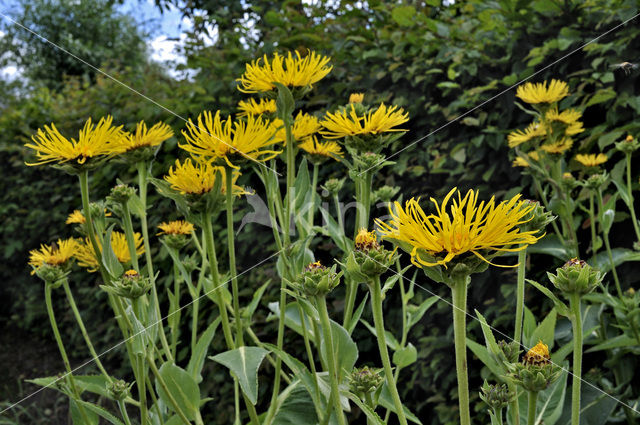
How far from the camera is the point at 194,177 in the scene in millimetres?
390

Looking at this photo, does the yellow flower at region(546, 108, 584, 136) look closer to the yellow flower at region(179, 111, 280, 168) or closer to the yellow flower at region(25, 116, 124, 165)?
the yellow flower at region(179, 111, 280, 168)

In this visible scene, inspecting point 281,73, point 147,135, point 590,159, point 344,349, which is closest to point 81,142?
point 147,135

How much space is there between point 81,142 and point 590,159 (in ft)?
1.23

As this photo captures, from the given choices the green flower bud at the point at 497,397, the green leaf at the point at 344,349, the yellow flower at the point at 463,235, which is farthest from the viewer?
the green leaf at the point at 344,349

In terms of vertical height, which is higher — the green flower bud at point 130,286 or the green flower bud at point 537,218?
the green flower bud at point 537,218

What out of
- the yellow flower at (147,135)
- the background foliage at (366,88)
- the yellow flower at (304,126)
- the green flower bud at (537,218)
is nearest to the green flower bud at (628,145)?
the background foliage at (366,88)

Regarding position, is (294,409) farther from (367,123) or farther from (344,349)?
(367,123)

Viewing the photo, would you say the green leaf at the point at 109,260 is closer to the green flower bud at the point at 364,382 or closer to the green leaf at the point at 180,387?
the green leaf at the point at 180,387

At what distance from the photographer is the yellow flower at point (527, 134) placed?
0.40 meters

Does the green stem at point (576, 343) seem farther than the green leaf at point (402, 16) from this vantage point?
No

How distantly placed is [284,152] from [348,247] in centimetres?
12

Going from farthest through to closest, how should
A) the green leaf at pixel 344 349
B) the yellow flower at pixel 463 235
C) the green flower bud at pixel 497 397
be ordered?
the green leaf at pixel 344 349, the green flower bud at pixel 497 397, the yellow flower at pixel 463 235

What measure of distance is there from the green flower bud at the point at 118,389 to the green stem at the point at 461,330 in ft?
0.92

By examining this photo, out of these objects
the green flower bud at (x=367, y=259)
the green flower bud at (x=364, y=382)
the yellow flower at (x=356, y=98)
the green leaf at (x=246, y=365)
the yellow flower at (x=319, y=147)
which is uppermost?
the yellow flower at (x=356, y=98)
